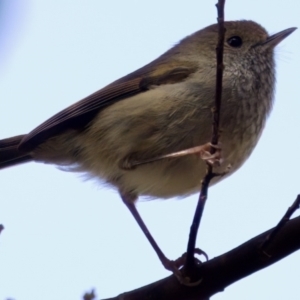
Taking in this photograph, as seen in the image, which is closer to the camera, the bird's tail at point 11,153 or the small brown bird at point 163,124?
the small brown bird at point 163,124

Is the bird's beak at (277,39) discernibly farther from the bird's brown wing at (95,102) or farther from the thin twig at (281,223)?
the thin twig at (281,223)

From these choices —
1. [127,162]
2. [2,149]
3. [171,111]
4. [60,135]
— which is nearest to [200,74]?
[171,111]

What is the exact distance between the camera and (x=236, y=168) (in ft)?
14.6

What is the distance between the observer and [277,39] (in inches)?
196

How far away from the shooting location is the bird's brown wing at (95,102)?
4484 mm

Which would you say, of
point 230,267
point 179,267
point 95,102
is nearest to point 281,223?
point 230,267

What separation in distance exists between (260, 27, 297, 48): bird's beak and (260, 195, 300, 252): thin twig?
2214 mm

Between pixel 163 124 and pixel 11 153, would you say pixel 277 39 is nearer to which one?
pixel 163 124

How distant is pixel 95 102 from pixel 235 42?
4.03ft

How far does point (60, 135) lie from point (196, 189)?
106 cm

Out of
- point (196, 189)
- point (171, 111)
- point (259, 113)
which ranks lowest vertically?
point (196, 189)

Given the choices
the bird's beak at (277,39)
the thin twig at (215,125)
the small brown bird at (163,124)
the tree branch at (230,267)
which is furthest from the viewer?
the bird's beak at (277,39)

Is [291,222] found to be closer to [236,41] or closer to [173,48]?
[236,41]

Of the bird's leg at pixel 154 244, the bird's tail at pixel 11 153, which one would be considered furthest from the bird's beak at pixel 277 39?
the bird's tail at pixel 11 153
